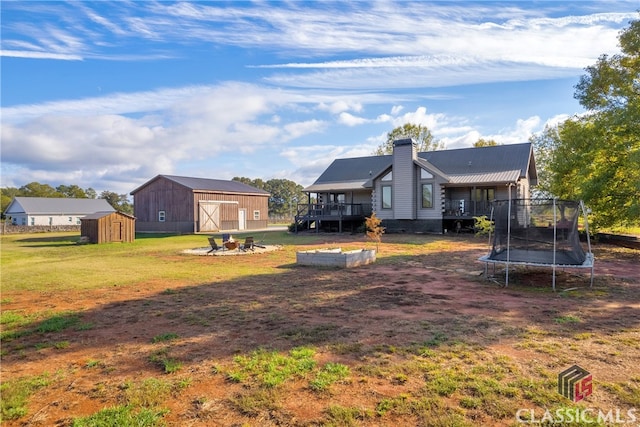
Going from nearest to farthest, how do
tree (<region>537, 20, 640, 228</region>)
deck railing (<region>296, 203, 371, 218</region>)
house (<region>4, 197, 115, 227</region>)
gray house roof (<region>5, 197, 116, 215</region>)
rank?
tree (<region>537, 20, 640, 228</region>)
deck railing (<region>296, 203, 371, 218</region>)
house (<region>4, 197, 115, 227</region>)
gray house roof (<region>5, 197, 116, 215</region>)

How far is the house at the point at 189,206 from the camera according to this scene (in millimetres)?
33844

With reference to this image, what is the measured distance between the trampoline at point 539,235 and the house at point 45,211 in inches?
2136

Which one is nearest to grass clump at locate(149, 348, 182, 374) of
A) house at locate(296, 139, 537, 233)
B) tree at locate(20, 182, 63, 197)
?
house at locate(296, 139, 537, 233)

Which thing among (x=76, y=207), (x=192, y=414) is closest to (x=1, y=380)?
(x=192, y=414)

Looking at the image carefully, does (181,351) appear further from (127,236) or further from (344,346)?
(127,236)

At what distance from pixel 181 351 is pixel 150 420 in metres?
1.66

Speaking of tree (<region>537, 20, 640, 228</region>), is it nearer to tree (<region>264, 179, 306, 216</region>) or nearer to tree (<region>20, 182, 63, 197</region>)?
tree (<region>264, 179, 306, 216</region>)

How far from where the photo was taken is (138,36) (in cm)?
942

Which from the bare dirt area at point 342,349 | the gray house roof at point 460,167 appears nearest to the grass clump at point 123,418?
the bare dirt area at point 342,349

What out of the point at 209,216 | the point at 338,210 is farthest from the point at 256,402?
the point at 209,216

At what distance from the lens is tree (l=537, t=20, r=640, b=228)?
14516 millimetres

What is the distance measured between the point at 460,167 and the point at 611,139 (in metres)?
11.4

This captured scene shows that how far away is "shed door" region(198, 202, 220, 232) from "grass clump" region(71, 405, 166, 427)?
104 feet

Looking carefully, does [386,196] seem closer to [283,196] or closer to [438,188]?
[438,188]
